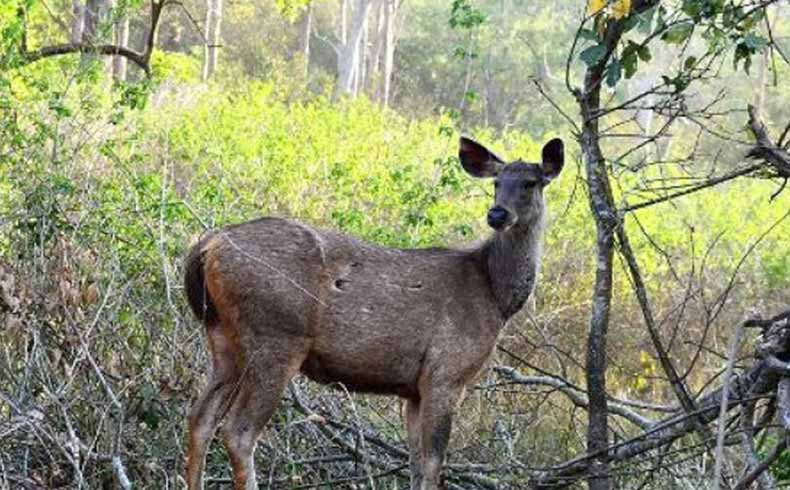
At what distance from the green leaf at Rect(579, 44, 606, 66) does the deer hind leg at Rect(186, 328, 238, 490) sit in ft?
7.88

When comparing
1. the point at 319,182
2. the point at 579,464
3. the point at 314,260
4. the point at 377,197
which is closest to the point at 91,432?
the point at 314,260

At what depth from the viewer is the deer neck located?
8297 millimetres

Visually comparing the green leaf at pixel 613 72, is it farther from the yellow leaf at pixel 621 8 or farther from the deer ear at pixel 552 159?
the deer ear at pixel 552 159

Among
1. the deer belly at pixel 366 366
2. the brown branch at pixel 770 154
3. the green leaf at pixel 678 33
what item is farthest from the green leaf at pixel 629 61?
the deer belly at pixel 366 366

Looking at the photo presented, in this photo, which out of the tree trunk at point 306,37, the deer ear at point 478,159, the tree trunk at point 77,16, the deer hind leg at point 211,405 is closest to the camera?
the deer hind leg at point 211,405

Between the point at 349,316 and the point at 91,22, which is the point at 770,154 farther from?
the point at 91,22

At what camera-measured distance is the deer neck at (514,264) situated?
8.30 meters

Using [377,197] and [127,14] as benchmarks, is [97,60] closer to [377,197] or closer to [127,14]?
[127,14]

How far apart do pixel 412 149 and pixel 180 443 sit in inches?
559

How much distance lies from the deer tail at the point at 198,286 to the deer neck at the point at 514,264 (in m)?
1.68

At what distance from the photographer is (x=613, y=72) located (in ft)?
21.6

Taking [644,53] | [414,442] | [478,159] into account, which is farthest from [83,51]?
[644,53]

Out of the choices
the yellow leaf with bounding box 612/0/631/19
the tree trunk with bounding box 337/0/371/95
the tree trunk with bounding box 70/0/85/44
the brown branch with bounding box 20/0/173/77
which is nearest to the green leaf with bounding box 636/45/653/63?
the yellow leaf with bounding box 612/0/631/19

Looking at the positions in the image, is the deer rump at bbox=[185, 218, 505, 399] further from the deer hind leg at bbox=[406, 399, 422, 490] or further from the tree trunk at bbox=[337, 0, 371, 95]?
the tree trunk at bbox=[337, 0, 371, 95]
